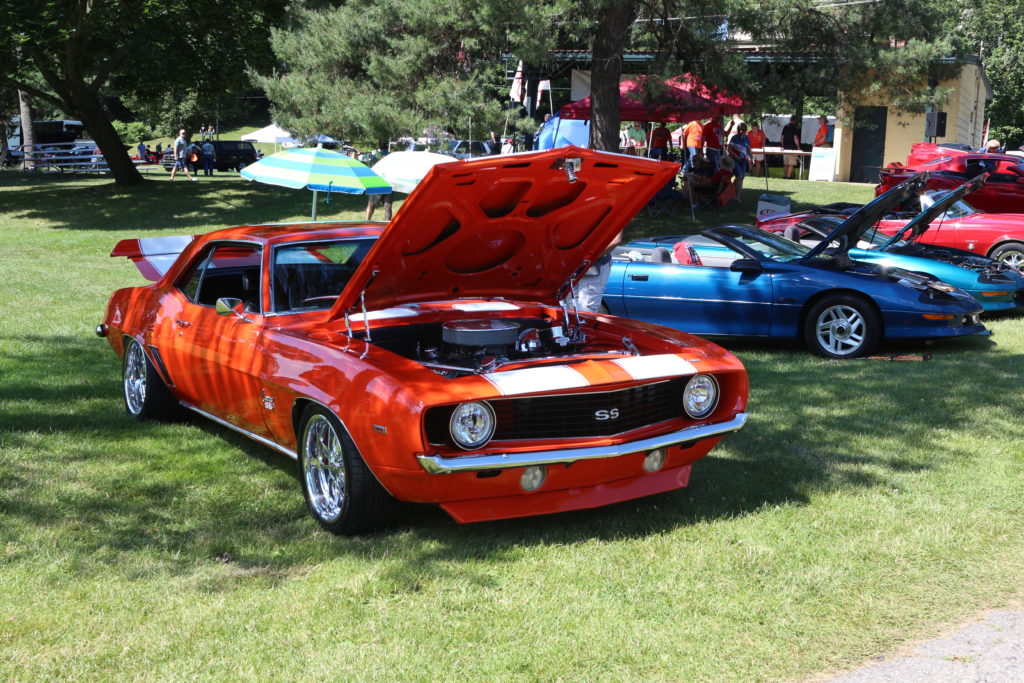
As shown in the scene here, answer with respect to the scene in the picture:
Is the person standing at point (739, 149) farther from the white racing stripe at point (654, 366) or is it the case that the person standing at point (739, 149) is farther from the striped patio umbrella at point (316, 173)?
the white racing stripe at point (654, 366)

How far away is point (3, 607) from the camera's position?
4.08 meters

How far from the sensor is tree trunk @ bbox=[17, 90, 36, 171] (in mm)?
42812

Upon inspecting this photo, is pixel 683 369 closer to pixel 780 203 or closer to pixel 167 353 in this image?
pixel 167 353

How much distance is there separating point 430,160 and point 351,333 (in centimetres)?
990

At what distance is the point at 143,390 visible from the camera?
6.91m

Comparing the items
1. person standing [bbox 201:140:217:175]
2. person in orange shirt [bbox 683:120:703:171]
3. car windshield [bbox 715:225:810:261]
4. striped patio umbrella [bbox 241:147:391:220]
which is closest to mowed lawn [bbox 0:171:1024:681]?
car windshield [bbox 715:225:810:261]

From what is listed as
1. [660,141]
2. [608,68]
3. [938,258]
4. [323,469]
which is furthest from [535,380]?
[660,141]

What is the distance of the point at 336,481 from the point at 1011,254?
11062mm

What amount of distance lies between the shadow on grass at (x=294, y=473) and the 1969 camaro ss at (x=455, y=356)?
22cm

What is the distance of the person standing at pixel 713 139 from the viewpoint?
21.7m

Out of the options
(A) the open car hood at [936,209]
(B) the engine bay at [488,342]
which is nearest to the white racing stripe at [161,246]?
(B) the engine bay at [488,342]

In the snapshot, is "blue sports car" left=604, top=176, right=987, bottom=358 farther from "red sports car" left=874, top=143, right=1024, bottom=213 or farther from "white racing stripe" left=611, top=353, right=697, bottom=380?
"red sports car" left=874, top=143, right=1024, bottom=213

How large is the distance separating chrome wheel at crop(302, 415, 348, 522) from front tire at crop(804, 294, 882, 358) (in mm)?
5857

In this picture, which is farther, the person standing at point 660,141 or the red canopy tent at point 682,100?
the person standing at point 660,141
